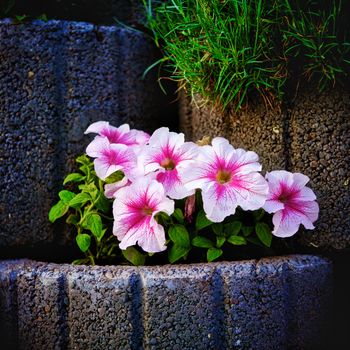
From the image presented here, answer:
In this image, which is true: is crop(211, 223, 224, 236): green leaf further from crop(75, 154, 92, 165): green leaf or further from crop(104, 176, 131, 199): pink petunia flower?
crop(75, 154, 92, 165): green leaf

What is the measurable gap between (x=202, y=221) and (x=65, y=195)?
0.39 metres

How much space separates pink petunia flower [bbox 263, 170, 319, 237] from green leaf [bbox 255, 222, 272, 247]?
0.12 feet

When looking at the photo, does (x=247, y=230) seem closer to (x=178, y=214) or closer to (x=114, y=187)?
(x=178, y=214)

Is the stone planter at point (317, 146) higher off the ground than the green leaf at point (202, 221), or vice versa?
the stone planter at point (317, 146)

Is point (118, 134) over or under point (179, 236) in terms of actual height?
over

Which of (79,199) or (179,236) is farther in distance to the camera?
(79,199)

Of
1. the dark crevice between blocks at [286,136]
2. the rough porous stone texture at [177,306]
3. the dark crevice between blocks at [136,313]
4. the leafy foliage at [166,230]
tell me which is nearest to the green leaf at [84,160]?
the leafy foliage at [166,230]

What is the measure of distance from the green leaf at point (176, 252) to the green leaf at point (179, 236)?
11mm

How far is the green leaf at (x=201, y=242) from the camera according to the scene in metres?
1.43

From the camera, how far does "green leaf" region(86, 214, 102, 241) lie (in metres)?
1.47

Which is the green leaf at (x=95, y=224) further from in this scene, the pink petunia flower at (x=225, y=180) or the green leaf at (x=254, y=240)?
the green leaf at (x=254, y=240)

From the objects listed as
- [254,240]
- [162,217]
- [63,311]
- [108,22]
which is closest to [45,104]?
[108,22]

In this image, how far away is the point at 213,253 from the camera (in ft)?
4.63

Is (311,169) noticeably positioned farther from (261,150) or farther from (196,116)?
(196,116)
